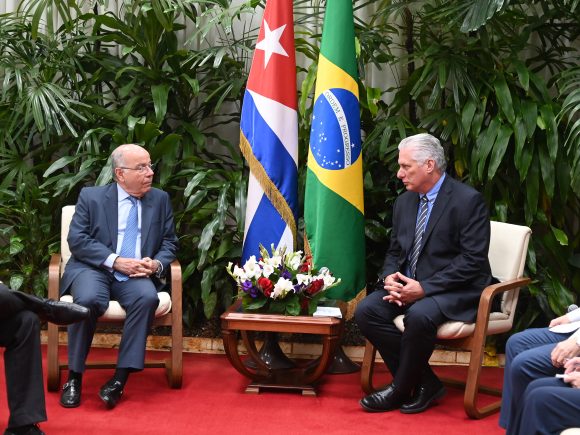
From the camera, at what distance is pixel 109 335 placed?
5.50 meters

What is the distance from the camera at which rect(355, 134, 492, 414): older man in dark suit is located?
13.9ft

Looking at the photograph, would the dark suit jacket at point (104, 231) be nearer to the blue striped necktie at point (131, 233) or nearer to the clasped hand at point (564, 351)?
the blue striped necktie at point (131, 233)

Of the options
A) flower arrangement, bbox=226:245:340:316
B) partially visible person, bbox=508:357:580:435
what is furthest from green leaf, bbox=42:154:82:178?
partially visible person, bbox=508:357:580:435

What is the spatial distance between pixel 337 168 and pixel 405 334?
45.1 inches

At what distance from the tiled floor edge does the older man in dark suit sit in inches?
34.3

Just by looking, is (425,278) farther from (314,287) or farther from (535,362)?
(535,362)

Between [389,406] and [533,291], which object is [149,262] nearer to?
[389,406]

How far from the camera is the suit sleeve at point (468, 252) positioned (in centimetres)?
429

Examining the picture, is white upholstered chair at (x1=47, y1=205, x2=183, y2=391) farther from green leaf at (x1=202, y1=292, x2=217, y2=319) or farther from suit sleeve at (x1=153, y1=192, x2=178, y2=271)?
green leaf at (x1=202, y1=292, x2=217, y2=319)

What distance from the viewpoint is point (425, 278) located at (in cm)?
442

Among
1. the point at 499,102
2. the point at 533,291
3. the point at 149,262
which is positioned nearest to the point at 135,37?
the point at 149,262

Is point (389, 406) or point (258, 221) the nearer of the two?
point (389, 406)

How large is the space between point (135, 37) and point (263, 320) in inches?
88.2

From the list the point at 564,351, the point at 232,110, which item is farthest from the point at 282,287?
the point at 232,110
